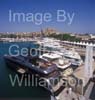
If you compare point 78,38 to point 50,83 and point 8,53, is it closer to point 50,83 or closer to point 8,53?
point 50,83

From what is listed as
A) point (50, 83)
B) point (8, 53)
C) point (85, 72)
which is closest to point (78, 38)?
point (85, 72)

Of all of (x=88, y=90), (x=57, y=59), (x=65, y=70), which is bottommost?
(x=88, y=90)

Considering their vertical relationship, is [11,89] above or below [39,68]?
below

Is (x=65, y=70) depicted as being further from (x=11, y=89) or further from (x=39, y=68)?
(x=11, y=89)

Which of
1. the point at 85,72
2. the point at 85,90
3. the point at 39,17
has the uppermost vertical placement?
the point at 39,17

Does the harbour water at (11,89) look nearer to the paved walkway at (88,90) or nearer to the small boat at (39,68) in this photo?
the small boat at (39,68)

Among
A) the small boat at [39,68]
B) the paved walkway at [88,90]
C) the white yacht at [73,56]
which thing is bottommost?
the paved walkway at [88,90]

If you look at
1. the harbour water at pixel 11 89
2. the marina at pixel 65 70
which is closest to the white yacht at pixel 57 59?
the marina at pixel 65 70

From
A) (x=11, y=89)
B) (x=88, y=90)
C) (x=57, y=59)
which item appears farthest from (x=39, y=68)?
(x=88, y=90)

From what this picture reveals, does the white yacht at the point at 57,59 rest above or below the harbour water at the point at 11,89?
above
